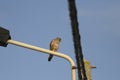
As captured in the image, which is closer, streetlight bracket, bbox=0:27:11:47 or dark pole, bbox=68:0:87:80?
dark pole, bbox=68:0:87:80

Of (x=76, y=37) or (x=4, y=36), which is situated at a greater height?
(x=4, y=36)

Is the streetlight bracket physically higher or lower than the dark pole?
higher

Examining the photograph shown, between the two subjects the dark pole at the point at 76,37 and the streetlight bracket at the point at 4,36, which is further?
the streetlight bracket at the point at 4,36

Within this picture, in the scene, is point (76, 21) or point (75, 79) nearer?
point (76, 21)

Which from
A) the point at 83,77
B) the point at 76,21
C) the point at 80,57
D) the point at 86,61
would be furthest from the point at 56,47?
the point at 76,21

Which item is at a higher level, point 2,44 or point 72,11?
point 2,44

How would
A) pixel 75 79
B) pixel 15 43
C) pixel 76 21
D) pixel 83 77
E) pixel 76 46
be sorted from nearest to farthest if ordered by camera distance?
1. pixel 76 21
2. pixel 76 46
3. pixel 83 77
4. pixel 75 79
5. pixel 15 43

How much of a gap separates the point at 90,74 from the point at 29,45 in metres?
1.74

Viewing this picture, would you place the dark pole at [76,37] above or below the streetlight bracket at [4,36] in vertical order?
below

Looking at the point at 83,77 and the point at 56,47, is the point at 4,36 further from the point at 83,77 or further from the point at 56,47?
the point at 56,47

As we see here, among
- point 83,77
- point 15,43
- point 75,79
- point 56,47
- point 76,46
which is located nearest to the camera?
point 76,46

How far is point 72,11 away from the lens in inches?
202

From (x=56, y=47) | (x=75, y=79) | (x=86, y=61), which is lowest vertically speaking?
(x=75, y=79)

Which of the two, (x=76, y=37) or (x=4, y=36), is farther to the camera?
(x=4, y=36)
